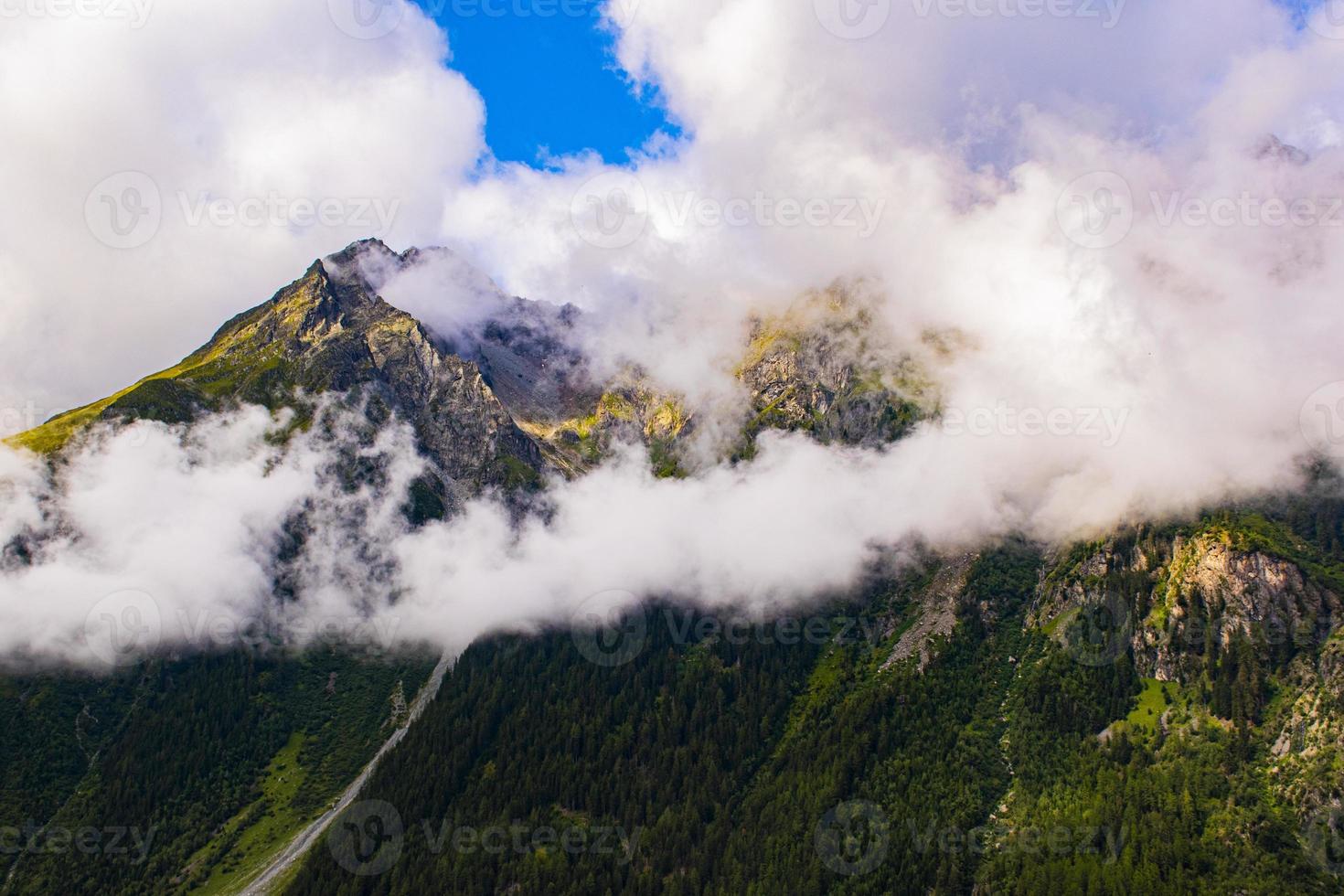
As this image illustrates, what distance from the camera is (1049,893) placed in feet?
646

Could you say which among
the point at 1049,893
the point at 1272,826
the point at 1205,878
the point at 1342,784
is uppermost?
the point at 1342,784

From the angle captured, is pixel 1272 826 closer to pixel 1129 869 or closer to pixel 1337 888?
pixel 1337 888

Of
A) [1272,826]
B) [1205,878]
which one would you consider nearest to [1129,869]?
[1205,878]

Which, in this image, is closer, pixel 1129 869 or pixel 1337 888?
pixel 1337 888

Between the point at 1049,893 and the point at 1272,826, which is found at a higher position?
the point at 1272,826

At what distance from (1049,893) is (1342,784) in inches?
2603

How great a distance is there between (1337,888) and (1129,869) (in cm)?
3745

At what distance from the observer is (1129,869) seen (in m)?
196

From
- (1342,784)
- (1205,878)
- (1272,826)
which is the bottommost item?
(1205,878)

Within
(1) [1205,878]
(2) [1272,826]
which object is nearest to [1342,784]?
(2) [1272,826]

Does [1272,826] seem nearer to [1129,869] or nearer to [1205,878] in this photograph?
[1205,878]
